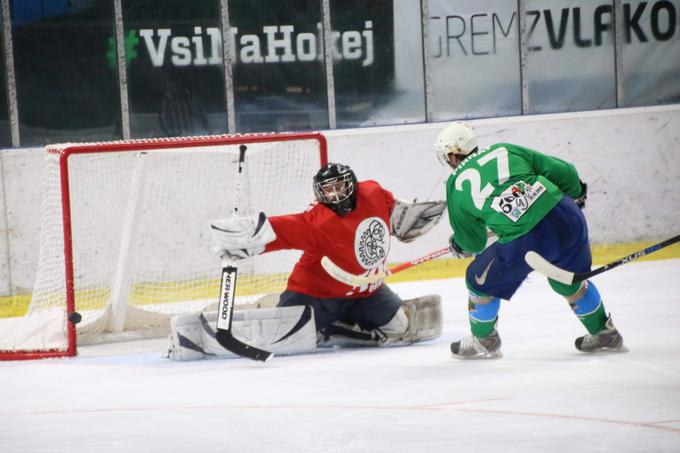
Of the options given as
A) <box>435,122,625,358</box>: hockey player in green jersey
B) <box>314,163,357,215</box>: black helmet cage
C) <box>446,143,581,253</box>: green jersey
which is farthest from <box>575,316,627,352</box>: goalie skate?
<box>314,163,357,215</box>: black helmet cage

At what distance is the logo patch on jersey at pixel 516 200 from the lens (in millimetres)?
4145

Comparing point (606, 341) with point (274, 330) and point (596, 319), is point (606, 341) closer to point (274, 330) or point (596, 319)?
point (596, 319)

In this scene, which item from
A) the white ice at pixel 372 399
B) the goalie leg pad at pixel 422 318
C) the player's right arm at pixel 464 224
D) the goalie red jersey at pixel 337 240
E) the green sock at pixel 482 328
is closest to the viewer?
the white ice at pixel 372 399

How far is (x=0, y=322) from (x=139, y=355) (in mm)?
1031

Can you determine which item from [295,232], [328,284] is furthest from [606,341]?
[295,232]

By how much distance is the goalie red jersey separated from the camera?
15.7 feet

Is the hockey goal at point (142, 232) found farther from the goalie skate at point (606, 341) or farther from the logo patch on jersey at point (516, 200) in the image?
the goalie skate at point (606, 341)

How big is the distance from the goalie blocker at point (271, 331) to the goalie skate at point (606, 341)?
2.76 ft

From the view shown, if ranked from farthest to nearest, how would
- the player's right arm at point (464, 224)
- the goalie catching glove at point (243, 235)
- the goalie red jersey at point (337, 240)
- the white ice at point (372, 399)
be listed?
the goalie red jersey at point (337, 240) → the goalie catching glove at point (243, 235) → the player's right arm at point (464, 224) → the white ice at point (372, 399)

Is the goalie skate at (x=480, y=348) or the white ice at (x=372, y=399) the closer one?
the white ice at (x=372, y=399)

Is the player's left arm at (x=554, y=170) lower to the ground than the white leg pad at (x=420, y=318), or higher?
higher

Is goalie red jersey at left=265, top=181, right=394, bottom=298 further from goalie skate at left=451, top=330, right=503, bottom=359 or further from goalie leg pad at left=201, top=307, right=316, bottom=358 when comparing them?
goalie skate at left=451, top=330, right=503, bottom=359

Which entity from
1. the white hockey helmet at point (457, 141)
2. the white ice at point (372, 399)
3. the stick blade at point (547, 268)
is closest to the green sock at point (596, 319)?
the white ice at point (372, 399)

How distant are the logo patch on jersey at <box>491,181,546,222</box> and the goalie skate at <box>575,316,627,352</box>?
1.79 ft
